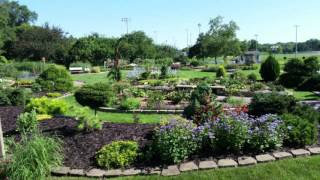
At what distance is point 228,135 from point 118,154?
1.69 meters

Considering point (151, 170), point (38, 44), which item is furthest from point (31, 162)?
point (38, 44)

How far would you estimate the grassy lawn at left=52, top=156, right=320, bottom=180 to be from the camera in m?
5.17

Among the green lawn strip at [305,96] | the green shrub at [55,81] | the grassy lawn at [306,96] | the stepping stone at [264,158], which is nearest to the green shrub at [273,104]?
the stepping stone at [264,158]

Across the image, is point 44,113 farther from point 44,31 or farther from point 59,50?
point 44,31

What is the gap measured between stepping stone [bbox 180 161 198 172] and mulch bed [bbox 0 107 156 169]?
3.26ft

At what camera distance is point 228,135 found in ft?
19.2

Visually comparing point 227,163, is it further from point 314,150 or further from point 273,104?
point 273,104

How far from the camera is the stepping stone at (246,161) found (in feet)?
18.0

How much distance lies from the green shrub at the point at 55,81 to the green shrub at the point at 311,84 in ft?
37.2

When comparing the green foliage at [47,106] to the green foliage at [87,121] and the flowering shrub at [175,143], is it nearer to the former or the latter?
the green foliage at [87,121]

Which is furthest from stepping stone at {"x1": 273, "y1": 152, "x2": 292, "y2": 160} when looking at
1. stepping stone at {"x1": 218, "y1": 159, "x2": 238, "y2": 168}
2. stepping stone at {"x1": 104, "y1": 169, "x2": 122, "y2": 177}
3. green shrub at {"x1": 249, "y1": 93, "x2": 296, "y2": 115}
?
stepping stone at {"x1": 104, "y1": 169, "x2": 122, "y2": 177}

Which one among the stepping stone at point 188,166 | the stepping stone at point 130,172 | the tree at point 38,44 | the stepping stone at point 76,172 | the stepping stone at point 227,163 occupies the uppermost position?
the tree at point 38,44

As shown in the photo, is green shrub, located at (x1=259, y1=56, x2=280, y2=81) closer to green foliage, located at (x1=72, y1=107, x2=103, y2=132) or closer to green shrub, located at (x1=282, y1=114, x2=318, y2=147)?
green shrub, located at (x1=282, y1=114, x2=318, y2=147)

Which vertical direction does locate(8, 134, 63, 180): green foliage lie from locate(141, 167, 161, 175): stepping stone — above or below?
above
